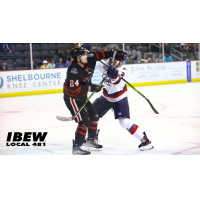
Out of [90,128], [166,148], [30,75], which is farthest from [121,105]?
[30,75]

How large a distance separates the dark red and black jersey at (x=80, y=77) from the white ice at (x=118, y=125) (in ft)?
2.40

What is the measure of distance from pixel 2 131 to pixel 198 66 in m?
8.74

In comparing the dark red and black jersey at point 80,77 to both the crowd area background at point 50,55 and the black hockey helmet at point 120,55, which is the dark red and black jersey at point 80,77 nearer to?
the black hockey helmet at point 120,55

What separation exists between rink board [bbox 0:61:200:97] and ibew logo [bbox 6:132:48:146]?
448 cm

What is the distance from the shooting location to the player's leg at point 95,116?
375cm

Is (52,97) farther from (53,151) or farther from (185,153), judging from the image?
(185,153)

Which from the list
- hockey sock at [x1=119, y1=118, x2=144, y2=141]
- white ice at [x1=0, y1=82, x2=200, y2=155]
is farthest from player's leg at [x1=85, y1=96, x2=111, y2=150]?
hockey sock at [x1=119, y1=118, x2=144, y2=141]

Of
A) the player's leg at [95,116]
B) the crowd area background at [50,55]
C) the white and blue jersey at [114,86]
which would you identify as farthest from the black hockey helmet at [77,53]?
the crowd area background at [50,55]

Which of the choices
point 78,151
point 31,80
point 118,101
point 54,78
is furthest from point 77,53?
point 54,78

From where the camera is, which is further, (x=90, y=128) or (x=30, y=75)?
(x=30, y=75)

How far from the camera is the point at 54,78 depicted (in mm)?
9641

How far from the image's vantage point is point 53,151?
12.8 feet

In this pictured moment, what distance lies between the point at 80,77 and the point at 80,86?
86 millimetres

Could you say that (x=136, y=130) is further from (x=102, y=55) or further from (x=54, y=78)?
(x=54, y=78)
